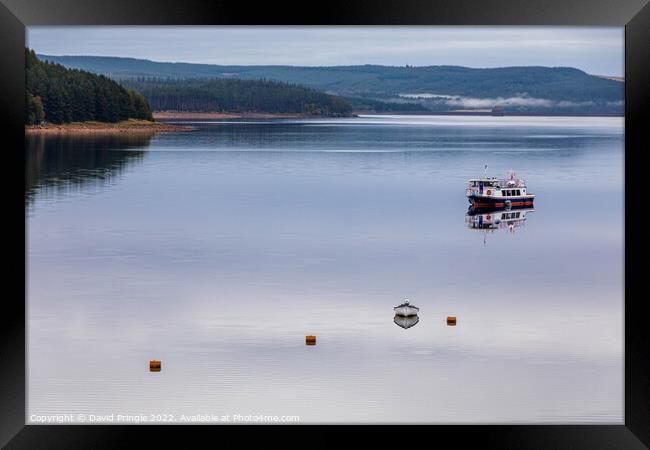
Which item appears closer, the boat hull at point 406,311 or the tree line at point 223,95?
the boat hull at point 406,311

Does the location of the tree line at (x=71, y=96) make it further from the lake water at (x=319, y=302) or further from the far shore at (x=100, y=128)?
the lake water at (x=319, y=302)

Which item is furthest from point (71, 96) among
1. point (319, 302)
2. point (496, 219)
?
point (319, 302)

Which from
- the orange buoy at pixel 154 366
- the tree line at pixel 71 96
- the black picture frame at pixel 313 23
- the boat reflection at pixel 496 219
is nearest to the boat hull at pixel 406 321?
the orange buoy at pixel 154 366

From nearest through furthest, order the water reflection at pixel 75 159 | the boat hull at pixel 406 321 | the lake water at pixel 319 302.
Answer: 1. the lake water at pixel 319 302
2. the boat hull at pixel 406 321
3. the water reflection at pixel 75 159

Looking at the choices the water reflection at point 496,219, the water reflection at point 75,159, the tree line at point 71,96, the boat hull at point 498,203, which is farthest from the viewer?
the tree line at point 71,96

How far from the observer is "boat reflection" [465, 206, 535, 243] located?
91.9 ft

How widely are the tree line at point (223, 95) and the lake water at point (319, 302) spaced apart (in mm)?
62583

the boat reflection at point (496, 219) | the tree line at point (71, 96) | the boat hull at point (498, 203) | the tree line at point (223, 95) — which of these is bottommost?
the boat reflection at point (496, 219)

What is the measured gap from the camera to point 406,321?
39.2 ft

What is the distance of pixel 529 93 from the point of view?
110188mm

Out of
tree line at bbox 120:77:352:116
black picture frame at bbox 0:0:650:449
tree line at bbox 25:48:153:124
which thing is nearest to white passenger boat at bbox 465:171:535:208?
black picture frame at bbox 0:0:650:449

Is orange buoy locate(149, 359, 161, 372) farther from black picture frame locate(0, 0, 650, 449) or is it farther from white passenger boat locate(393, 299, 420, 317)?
black picture frame locate(0, 0, 650, 449)

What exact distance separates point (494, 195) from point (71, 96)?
139ft

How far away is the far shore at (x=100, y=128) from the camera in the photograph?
229ft
